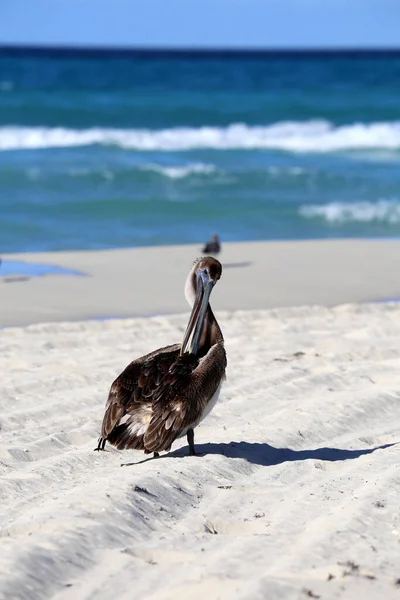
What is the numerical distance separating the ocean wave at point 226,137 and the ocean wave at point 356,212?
775 cm

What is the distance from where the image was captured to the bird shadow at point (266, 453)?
17.3 ft

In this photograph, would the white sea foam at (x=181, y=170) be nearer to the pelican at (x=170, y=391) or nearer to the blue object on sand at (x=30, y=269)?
the blue object on sand at (x=30, y=269)

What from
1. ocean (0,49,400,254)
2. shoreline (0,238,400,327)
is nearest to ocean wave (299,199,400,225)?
ocean (0,49,400,254)

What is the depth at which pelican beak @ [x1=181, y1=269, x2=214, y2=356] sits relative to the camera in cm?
524

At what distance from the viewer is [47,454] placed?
5.35 metres

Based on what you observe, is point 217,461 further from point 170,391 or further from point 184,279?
point 184,279

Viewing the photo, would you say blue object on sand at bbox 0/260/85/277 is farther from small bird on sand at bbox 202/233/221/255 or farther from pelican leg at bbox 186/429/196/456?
pelican leg at bbox 186/429/196/456

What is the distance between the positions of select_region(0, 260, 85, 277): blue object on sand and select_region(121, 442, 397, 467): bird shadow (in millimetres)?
6553

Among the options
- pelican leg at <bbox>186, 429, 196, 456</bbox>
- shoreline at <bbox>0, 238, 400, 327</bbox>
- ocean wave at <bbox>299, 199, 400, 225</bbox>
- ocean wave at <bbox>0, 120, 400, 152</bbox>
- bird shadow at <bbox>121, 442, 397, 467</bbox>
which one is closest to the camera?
pelican leg at <bbox>186, 429, 196, 456</bbox>

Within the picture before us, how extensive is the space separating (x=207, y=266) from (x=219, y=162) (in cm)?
1793

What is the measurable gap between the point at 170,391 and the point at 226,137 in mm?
24345

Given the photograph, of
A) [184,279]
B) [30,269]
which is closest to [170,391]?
[184,279]

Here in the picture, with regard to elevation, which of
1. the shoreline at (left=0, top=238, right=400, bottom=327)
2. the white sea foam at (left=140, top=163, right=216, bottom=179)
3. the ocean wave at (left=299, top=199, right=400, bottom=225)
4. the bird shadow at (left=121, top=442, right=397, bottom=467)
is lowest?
the bird shadow at (left=121, top=442, right=397, bottom=467)

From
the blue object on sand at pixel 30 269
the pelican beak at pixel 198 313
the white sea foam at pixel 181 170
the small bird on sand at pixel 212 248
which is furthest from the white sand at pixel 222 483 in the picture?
the white sea foam at pixel 181 170
